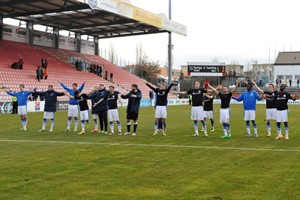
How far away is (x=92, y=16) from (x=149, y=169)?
38902mm

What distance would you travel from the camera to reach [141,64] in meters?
99.8

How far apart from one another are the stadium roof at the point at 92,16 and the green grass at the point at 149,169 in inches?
1063

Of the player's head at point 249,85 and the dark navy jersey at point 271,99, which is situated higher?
the player's head at point 249,85

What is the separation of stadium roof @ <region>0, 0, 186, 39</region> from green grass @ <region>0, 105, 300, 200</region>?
26989mm

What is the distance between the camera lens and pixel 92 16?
4684 cm

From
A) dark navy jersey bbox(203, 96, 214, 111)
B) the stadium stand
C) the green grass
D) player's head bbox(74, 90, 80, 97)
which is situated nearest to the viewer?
the green grass

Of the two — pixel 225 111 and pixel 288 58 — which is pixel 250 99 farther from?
pixel 288 58

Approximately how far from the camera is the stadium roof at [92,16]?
4059 cm

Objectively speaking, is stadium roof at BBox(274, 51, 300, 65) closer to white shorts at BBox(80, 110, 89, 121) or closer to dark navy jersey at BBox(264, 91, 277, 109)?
dark navy jersey at BBox(264, 91, 277, 109)

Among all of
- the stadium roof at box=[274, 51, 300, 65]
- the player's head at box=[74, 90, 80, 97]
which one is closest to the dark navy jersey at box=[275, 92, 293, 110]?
the player's head at box=[74, 90, 80, 97]

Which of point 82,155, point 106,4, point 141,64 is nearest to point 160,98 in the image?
point 82,155

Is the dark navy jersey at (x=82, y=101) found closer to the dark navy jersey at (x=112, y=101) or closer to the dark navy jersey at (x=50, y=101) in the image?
the dark navy jersey at (x=50, y=101)

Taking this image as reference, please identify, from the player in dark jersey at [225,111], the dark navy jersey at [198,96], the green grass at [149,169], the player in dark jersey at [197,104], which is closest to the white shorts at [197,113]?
the player in dark jersey at [197,104]

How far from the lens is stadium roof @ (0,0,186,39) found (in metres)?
40.6
